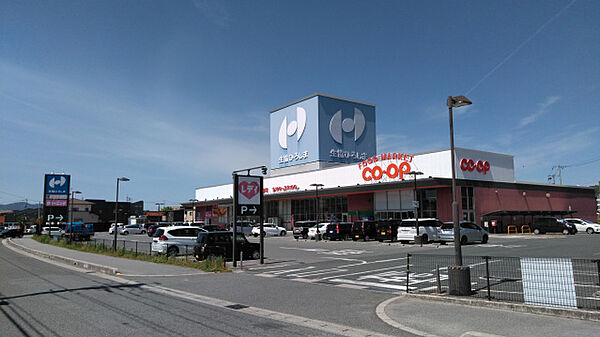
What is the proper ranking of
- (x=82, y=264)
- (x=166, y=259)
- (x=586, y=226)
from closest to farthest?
1. (x=82, y=264)
2. (x=166, y=259)
3. (x=586, y=226)

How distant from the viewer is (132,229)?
6031 cm

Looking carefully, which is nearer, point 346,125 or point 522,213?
point 522,213

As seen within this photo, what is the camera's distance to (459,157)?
41500 mm

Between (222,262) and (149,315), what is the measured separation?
30.0 feet

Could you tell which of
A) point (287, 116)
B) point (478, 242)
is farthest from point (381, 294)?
point (287, 116)

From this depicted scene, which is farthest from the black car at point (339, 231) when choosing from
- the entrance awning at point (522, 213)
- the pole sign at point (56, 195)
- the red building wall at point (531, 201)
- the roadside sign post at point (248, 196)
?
the pole sign at point (56, 195)

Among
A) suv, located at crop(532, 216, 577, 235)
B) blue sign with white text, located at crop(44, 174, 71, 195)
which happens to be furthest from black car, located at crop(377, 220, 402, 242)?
blue sign with white text, located at crop(44, 174, 71, 195)

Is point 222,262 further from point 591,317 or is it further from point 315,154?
point 315,154

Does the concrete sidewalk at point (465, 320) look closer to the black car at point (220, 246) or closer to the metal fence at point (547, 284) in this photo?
the metal fence at point (547, 284)

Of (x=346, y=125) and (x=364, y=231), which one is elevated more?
(x=346, y=125)

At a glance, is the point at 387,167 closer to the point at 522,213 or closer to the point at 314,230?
the point at 314,230

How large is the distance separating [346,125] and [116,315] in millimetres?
59163

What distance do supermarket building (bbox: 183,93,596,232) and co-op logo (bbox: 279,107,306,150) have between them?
159 mm

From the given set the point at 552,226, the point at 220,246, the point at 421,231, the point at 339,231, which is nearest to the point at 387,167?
the point at 339,231
